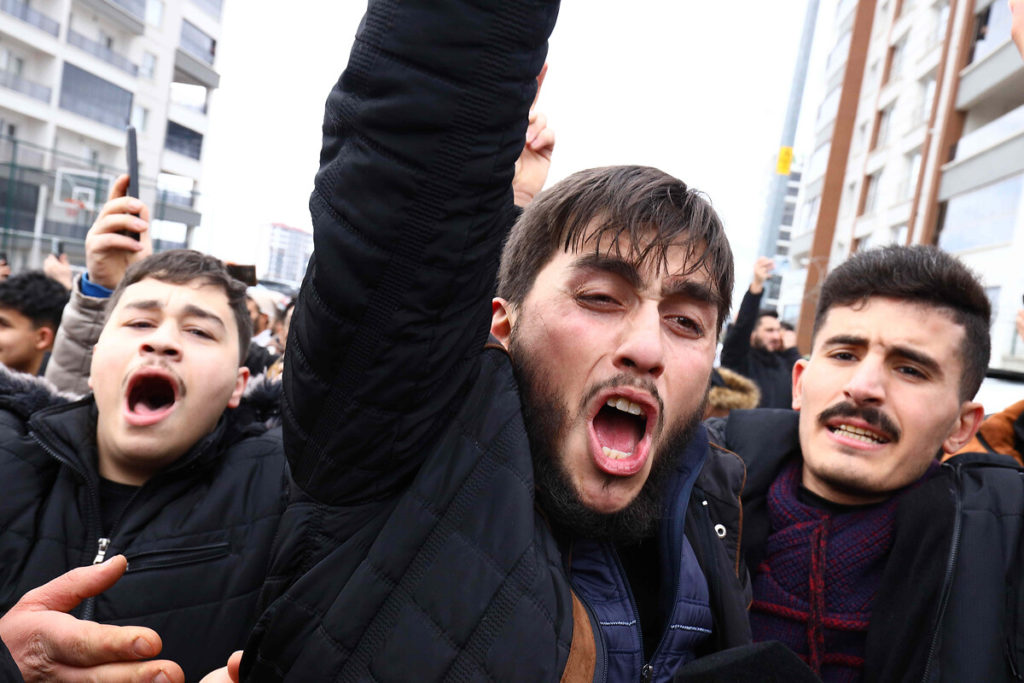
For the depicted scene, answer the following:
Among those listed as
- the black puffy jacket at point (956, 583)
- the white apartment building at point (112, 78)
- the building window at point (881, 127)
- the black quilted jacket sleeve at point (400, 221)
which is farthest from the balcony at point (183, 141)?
the black quilted jacket sleeve at point (400, 221)

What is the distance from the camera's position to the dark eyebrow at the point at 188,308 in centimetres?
266

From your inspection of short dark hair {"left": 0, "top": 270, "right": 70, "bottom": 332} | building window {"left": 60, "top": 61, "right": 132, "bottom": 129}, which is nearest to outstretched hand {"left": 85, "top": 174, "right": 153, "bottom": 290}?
short dark hair {"left": 0, "top": 270, "right": 70, "bottom": 332}

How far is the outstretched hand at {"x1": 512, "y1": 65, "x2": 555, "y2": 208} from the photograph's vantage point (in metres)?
2.31

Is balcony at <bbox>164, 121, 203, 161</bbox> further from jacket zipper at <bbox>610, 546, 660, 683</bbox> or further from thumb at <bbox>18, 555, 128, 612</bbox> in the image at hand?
jacket zipper at <bbox>610, 546, 660, 683</bbox>

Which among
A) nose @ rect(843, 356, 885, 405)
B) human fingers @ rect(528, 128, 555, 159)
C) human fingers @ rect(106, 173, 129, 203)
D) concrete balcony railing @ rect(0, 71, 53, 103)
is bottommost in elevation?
nose @ rect(843, 356, 885, 405)

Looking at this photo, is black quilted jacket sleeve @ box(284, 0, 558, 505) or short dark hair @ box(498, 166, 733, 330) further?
short dark hair @ box(498, 166, 733, 330)

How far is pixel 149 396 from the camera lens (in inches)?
112

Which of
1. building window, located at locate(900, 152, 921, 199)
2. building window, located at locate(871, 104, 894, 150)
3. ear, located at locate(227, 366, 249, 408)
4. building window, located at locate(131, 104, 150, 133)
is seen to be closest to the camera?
ear, located at locate(227, 366, 249, 408)

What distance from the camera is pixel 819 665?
214cm

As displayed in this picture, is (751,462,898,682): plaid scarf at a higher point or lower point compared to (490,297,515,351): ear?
lower

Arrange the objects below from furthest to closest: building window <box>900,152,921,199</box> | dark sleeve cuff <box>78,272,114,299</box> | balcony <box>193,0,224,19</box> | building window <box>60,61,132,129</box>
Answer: balcony <box>193,0,224,19</box>
building window <box>60,61,132,129</box>
building window <box>900,152,921,199</box>
dark sleeve cuff <box>78,272,114,299</box>

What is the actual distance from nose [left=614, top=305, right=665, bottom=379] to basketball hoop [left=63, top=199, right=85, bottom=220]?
12155mm

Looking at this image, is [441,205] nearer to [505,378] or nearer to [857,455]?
[505,378]

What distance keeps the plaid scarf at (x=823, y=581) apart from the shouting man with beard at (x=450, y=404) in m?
0.60
